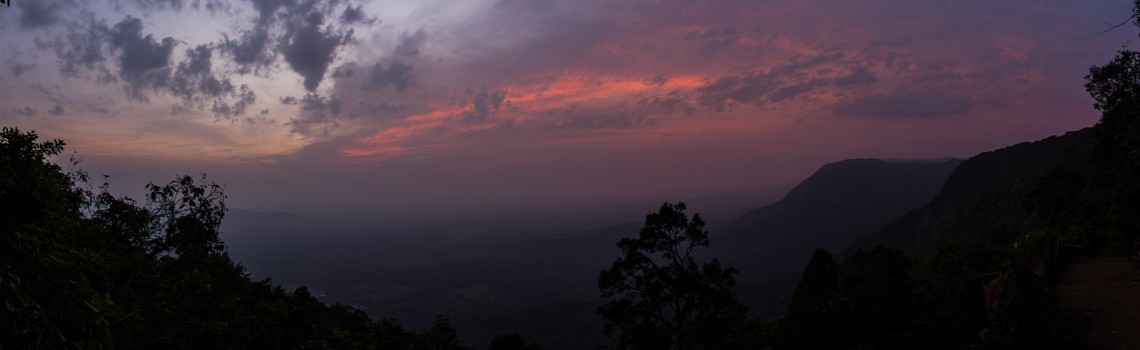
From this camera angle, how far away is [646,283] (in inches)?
949

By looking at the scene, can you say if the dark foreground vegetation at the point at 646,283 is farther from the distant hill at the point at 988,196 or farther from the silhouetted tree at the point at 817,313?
the distant hill at the point at 988,196

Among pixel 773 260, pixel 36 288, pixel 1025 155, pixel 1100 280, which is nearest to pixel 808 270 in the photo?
pixel 1100 280

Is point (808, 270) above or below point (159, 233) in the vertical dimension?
below

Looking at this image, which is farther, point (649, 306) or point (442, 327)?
point (442, 327)

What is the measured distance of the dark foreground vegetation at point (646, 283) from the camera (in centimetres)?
754

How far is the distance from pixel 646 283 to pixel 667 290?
106 cm

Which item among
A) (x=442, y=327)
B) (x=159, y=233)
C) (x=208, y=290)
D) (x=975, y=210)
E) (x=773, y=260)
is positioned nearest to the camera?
(x=208, y=290)

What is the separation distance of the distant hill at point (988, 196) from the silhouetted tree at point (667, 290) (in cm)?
2699

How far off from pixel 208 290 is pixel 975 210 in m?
109

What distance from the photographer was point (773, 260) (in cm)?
19075

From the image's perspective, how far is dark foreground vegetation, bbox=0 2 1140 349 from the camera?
24.7 feet

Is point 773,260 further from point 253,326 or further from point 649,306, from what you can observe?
point 253,326

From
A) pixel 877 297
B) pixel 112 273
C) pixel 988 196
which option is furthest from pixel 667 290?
pixel 988 196

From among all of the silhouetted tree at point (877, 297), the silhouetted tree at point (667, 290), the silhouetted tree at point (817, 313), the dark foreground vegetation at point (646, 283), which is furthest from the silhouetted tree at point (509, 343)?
the silhouetted tree at point (877, 297)
